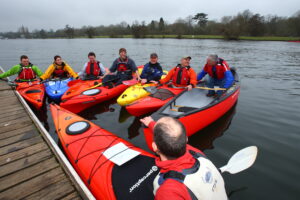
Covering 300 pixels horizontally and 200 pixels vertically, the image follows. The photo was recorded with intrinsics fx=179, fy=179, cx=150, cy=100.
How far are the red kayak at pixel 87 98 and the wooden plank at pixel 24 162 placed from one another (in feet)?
8.26

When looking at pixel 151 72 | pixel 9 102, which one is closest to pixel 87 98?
pixel 9 102

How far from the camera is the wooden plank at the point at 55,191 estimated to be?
2125mm

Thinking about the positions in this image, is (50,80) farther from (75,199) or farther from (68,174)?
(75,199)

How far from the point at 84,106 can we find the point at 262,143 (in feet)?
16.2

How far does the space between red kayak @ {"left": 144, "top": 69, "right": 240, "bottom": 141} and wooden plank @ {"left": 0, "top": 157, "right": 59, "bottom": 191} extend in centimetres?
159

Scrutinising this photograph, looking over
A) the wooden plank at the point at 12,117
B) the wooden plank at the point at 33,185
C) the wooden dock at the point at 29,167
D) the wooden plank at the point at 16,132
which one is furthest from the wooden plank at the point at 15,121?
the wooden plank at the point at 33,185

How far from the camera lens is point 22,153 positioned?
9.50ft

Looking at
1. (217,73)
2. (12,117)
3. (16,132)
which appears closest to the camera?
(16,132)

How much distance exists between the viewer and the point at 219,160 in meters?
3.68

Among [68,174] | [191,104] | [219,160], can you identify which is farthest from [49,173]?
[191,104]

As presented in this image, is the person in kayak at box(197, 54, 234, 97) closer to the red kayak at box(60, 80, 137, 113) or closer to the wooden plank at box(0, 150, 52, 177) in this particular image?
the red kayak at box(60, 80, 137, 113)

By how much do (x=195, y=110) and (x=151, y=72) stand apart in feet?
10.7

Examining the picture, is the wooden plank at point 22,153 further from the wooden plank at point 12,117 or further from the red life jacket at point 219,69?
the red life jacket at point 219,69

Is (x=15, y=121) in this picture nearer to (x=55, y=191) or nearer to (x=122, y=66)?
(x=55, y=191)
